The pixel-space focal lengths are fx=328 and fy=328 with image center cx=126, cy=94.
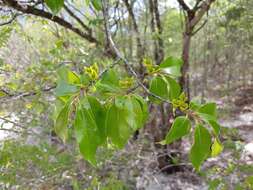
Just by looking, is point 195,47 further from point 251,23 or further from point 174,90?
point 174,90

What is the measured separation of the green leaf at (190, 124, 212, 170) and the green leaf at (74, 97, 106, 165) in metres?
0.12

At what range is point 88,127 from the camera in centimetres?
38

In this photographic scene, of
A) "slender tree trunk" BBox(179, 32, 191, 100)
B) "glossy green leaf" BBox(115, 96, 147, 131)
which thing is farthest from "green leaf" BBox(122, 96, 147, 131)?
"slender tree trunk" BBox(179, 32, 191, 100)

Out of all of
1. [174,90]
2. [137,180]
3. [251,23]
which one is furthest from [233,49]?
[174,90]

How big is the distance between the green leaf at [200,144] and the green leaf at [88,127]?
117 mm

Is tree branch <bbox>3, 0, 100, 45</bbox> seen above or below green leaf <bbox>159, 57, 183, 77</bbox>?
above

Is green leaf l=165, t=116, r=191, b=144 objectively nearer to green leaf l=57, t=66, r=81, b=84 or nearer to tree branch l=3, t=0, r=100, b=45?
green leaf l=57, t=66, r=81, b=84

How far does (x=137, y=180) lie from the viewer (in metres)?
2.40

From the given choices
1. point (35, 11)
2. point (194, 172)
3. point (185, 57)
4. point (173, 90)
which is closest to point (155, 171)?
point (194, 172)

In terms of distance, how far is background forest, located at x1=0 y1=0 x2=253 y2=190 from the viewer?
4.12 ft

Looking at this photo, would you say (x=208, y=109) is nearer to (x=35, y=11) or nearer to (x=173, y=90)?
(x=173, y=90)

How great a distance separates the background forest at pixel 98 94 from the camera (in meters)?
1.25

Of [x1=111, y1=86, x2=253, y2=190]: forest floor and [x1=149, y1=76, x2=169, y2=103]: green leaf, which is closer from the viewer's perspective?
[x1=149, y1=76, x2=169, y2=103]: green leaf

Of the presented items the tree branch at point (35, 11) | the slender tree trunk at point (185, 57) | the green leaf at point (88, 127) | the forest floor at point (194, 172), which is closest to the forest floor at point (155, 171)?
the forest floor at point (194, 172)
